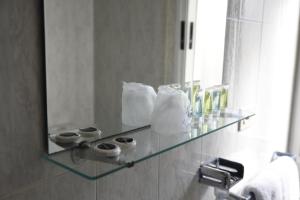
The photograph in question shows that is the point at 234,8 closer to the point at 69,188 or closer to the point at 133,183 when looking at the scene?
the point at 133,183

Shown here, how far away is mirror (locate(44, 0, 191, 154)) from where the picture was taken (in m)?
0.69

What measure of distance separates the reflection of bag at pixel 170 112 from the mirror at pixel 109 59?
0.16 ft

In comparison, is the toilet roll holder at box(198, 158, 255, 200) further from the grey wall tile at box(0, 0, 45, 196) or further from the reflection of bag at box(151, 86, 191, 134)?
the grey wall tile at box(0, 0, 45, 196)

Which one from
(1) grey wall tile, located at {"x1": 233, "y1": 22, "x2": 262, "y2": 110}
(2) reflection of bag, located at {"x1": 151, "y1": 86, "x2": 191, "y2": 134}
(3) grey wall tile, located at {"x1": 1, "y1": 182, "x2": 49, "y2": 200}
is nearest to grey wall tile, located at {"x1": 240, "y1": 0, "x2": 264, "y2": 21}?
(1) grey wall tile, located at {"x1": 233, "y1": 22, "x2": 262, "y2": 110}

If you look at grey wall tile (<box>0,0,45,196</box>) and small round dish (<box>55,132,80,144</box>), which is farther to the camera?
small round dish (<box>55,132,80,144</box>)

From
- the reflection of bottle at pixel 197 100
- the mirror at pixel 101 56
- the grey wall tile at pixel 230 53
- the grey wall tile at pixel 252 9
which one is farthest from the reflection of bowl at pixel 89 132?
the grey wall tile at pixel 252 9

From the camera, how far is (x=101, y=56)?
2.58 ft

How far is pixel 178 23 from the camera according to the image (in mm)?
1017

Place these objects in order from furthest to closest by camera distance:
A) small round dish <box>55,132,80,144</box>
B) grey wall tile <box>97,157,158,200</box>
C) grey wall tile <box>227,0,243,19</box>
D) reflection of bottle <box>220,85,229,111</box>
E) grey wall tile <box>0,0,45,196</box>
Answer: grey wall tile <box>227,0,243,19</box> < reflection of bottle <box>220,85,229,111</box> < grey wall tile <box>97,157,158,200</box> < small round dish <box>55,132,80,144</box> < grey wall tile <box>0,0,45,196</box>

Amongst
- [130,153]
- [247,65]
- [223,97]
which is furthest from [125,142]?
[247,65]

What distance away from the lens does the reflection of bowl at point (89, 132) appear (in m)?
0.76

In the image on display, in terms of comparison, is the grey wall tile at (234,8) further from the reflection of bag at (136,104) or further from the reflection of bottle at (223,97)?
the reflection of bag at (136,104)

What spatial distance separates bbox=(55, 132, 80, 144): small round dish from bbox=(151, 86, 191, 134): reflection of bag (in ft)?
0.74

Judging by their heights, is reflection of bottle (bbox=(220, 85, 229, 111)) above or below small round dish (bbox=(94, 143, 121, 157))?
above
